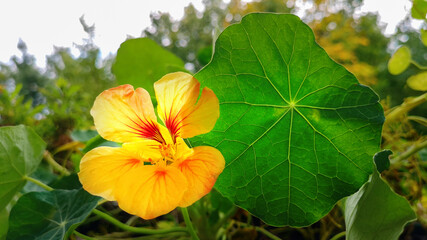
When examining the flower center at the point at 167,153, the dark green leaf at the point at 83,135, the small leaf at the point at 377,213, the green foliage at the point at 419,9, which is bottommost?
the dark green leaf at the point at 83,135

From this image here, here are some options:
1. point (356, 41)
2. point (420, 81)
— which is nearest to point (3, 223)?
point (420, 81)

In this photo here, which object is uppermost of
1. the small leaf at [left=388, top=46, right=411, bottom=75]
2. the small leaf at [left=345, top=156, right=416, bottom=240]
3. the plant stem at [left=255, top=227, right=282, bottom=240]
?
the small leaf at [left=388, top=46, right=411, bottom=75]

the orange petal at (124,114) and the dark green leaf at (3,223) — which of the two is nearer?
the orange petal at (124,114)

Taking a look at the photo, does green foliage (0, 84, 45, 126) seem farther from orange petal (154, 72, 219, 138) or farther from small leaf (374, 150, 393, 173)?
small leaf (374, 150, 393, 173)

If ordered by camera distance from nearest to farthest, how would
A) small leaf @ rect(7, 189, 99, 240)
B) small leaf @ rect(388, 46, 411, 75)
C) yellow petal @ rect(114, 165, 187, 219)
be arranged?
yellow petal @ rect(114, 165, 187, 219)
small leaf @ rect(7, 189, 99, 240)
small leaf @ rect(388, 46, 411, 75)

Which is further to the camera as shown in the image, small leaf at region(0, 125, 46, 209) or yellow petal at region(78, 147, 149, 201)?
small leaf at region(0, 125, 46, 209)

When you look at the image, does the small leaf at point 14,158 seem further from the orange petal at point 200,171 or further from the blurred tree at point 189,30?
the blurred tree at point 189,30

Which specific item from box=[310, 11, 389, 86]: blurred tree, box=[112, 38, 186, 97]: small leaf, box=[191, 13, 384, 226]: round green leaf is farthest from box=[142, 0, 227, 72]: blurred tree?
box=[191, 13, 384, 226]: round green leaf

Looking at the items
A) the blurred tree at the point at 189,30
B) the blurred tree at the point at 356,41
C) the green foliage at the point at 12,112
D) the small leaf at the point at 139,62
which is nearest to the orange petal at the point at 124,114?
the small leaf at the point at 139,62
